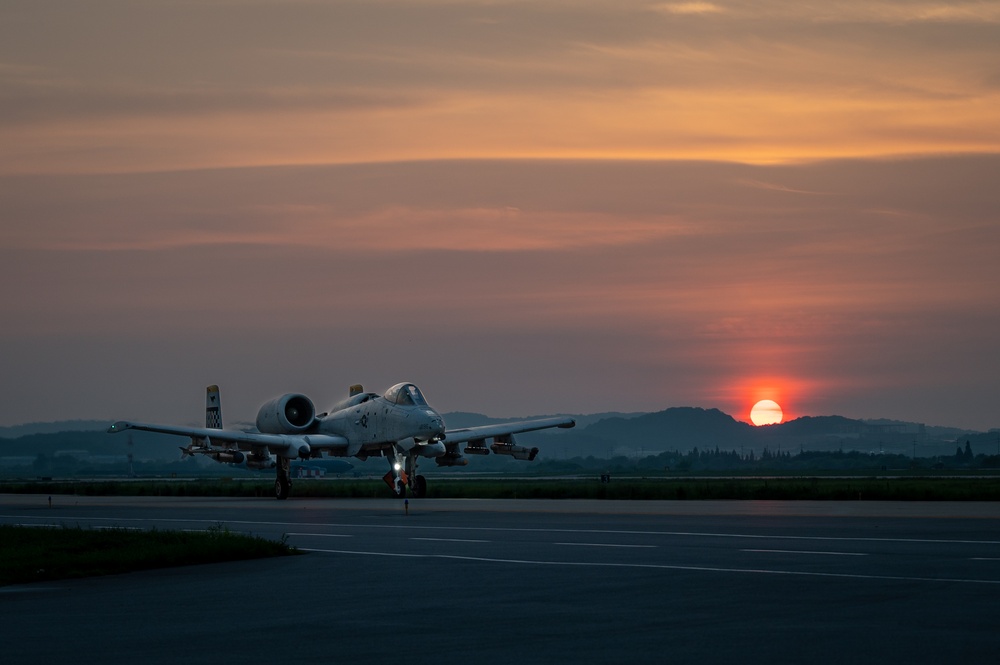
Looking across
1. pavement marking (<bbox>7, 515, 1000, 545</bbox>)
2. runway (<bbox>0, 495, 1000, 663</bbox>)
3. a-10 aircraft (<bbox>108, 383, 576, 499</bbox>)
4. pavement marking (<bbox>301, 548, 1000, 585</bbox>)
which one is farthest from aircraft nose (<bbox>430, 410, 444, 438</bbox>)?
pavement marking (<bbox>301, 548, 1000, 585</bbox>)

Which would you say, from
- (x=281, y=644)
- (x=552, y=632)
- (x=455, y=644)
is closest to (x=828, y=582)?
(x=552, y=632)

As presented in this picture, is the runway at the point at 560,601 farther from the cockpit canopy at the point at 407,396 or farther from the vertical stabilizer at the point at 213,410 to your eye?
the vertical stabilizer at the point at 213,410

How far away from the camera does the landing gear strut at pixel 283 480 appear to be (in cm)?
5362

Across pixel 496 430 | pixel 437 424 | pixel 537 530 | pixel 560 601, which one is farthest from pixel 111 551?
pixel 496 430

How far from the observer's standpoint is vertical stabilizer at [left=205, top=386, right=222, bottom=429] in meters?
65.9

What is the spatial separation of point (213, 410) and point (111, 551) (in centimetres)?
4533

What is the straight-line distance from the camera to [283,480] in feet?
177

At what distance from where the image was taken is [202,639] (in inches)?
486

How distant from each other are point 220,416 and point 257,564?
46.5 metres

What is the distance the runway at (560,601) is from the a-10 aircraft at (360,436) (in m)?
21.1

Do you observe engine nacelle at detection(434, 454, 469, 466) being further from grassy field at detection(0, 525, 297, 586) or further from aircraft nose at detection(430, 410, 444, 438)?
grassy field at detection(0, 525, 297, 586)

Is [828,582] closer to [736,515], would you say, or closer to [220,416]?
[736,515]

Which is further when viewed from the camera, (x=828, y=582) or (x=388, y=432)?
(x=388, y=432)

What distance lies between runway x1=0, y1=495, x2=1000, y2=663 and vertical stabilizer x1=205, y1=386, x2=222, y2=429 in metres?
39.9
